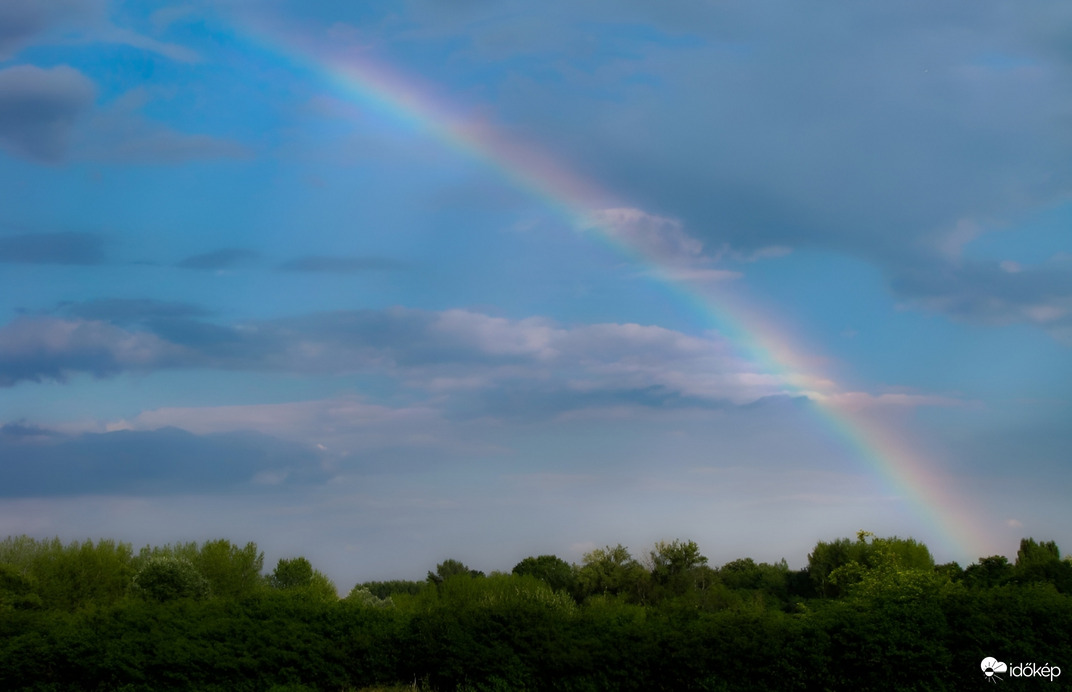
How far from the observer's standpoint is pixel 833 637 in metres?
23.8

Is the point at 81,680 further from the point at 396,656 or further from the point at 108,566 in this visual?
the point at 108,566

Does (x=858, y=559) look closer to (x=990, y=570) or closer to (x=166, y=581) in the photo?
(x=990, y=570)

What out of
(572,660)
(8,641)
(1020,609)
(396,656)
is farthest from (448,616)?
(1020,609)

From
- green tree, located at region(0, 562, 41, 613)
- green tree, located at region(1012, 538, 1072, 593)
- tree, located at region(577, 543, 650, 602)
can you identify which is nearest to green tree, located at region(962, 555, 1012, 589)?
green tree, located at region(1012, 538, 1072, 593)

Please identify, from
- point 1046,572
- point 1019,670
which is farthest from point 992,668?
point 1046,572

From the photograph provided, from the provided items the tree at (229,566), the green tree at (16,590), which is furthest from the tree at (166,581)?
the tree at (229,566)

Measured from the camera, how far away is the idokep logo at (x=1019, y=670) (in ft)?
75.2

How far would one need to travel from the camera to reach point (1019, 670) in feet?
75.3

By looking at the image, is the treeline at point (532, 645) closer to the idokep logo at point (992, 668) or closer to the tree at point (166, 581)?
the idokep logo at point (992, 668)

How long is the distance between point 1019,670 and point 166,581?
114 feet

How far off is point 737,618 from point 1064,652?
8.25m

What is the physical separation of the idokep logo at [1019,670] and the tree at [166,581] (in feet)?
107

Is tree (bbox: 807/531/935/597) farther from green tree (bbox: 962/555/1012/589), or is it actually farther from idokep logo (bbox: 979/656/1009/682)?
idokep logo (bbox: 979/656/1009/682)

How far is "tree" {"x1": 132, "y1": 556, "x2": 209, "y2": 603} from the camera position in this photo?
4094 centimetres
